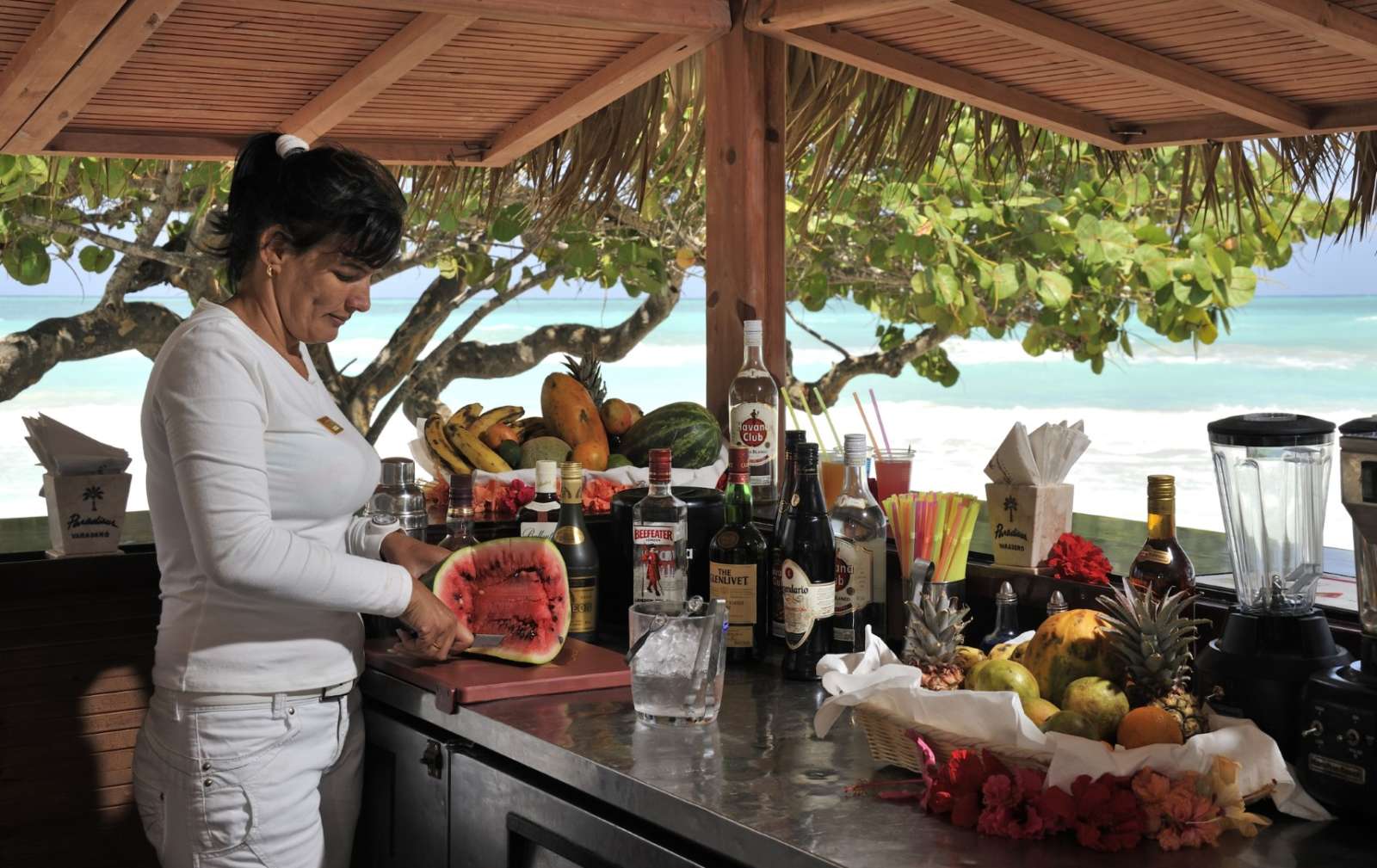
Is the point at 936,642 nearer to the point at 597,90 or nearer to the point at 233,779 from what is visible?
the point at 233,779

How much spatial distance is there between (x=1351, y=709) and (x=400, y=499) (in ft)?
5.79

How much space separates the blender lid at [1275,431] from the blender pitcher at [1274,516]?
19 millimetres

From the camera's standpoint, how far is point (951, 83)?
324 cm

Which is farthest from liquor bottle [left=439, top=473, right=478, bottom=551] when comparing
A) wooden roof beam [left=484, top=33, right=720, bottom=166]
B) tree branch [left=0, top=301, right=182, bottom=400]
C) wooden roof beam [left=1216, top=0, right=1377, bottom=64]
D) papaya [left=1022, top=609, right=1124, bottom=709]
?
tree branch [left=0, top=301, right=182, bottom=400]

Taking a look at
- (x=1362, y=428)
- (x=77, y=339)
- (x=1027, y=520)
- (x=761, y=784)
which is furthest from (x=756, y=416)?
(x=77, y=339)

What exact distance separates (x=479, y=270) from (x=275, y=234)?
597 cm

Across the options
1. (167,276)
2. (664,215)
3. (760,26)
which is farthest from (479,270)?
(760,26)

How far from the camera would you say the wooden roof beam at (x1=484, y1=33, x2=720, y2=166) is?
3154 millimetres

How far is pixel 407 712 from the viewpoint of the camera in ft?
7.59

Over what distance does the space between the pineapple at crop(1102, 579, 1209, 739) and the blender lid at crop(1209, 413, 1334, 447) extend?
0.22 meters

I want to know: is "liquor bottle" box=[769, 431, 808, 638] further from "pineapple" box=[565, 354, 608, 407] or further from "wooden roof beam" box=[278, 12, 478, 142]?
"wooden roof beam" box=[278, 12, 478, 142]

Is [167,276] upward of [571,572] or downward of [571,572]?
upward

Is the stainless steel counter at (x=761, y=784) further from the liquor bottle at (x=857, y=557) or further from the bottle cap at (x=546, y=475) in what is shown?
the bottle cap at (x=546, y=475)

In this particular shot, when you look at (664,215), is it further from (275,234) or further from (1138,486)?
(1138,486)
